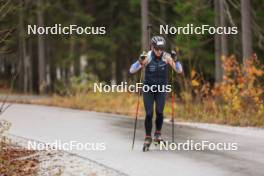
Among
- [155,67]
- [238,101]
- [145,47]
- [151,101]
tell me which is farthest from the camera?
[145,47]

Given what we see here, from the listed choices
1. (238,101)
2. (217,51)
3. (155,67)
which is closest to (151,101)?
(155,67)

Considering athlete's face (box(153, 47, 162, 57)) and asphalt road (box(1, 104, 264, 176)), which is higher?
athlete's face (box(153, 47, 162, 57))

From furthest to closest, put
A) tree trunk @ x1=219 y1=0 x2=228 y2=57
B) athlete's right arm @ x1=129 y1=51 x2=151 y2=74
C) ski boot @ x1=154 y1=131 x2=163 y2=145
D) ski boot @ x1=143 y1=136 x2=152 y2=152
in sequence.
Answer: tree trunk @ x1=219 y1=0 x2=228 y2=57, ski boot @ x1=154 y1=131 x2=163 y2=145, ski boot @ x1=143 y1=136 x2=152 y2=152, athlete's right arm @ x1=129 y1=51 x2=151 y2=74

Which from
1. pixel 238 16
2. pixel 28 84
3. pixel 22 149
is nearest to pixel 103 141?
pixel 22 149

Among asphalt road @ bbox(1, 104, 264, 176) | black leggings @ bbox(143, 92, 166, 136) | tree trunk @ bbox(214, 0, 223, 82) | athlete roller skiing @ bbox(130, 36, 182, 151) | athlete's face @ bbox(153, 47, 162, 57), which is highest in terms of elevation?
tree trunk @ bbox(214, 0, 223, 82)

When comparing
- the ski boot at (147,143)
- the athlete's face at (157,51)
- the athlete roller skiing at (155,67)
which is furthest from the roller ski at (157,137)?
the athlete's face at (157,51)

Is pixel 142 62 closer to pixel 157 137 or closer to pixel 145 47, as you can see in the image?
pixel 157 137

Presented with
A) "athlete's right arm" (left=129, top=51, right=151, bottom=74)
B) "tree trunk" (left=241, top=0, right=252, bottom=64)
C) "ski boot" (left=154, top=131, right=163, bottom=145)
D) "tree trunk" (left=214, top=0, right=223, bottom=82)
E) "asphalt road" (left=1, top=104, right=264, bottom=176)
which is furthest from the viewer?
"tree trunk" (left=214, top=0, right=223, bottom=82)

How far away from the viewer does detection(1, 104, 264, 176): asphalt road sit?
34.9 feet

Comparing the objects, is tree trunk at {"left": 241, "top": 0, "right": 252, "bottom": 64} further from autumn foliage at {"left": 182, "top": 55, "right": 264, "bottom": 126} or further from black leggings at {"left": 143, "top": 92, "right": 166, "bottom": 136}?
black leggings at {"left": 143, "top": 92, "right": 166, "bottom": 136}

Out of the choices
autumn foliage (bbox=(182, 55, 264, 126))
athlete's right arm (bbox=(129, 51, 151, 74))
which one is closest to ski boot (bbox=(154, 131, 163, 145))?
athlete's right arm (bbox=(129, 51, 151, 74))

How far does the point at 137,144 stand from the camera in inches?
525

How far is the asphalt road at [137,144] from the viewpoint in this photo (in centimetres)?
1062

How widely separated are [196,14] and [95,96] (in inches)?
250
